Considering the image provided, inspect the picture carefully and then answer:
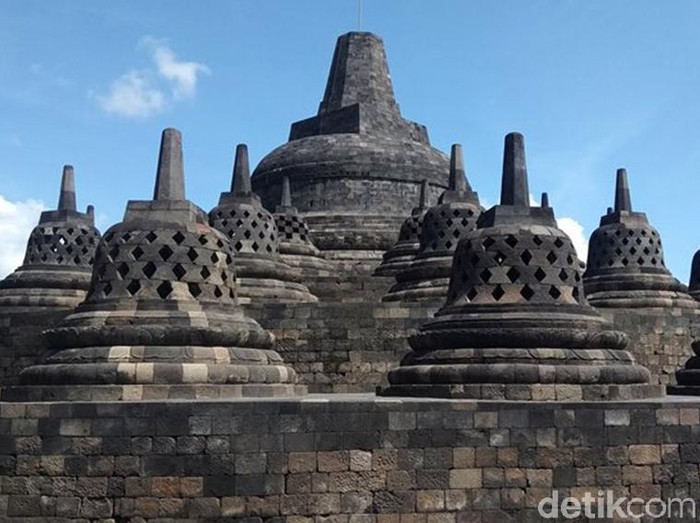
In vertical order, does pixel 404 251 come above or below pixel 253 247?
above

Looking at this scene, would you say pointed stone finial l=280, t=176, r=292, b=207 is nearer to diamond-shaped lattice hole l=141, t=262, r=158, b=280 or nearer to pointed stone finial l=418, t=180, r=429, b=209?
pointed stone finial l=418, t=180, r=429, b=209

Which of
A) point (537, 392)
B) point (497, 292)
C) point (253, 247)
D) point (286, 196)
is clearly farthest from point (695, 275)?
point (537, 392)

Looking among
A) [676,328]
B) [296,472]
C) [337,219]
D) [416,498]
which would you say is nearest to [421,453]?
[416,498]

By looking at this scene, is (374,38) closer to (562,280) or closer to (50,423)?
(562,280)

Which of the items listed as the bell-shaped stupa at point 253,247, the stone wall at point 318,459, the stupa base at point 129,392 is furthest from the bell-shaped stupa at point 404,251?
the stone wall at point 318,459

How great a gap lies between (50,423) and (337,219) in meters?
16.0

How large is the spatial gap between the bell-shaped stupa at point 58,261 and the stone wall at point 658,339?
1018 cm

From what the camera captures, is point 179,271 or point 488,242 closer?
point 179,271

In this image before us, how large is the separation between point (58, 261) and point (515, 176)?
10.3m

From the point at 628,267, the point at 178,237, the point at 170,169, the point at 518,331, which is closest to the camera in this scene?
the point at 518,331

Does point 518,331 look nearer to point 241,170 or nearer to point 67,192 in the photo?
point 241,170

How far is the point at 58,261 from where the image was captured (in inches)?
655

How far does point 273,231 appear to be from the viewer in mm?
17188

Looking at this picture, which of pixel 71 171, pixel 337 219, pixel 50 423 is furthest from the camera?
pixel 337 219
